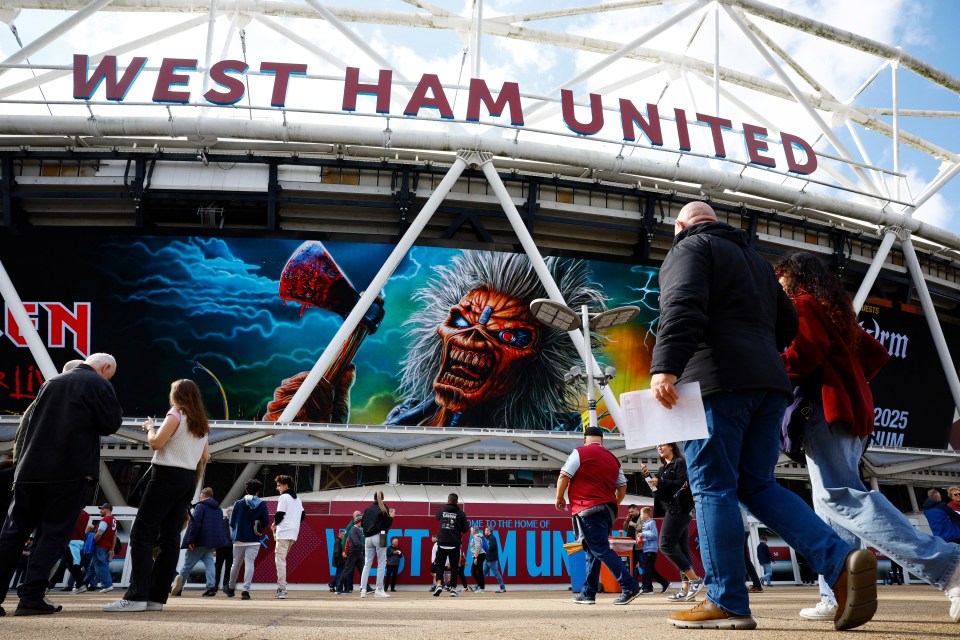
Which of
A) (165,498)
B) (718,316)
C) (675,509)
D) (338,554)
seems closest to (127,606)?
(165,498)

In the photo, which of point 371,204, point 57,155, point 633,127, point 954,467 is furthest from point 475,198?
point 954,467

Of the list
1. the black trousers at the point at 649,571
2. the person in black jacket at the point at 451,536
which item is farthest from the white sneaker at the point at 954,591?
the person in black jacket at the point at 451,536

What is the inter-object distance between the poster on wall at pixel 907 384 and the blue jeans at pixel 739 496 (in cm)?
2267

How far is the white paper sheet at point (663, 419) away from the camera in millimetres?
3408

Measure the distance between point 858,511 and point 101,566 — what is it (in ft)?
45.8

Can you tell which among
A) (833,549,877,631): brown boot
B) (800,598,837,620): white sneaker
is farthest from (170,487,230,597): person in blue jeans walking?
(833,549,877,631): brown boot

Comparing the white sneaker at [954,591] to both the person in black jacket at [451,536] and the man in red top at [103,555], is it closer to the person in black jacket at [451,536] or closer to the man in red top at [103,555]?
the person in black jacket at [451,536]

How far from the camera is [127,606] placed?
201 inches

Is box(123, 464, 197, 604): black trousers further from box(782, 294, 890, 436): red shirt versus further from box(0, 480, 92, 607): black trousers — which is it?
box(782, 294, 890, 436): red shirt

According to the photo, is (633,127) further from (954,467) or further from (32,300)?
(32,300)

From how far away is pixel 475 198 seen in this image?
20.8m

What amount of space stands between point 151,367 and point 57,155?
18.6 feet

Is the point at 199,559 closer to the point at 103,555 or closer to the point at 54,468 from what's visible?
the point at 103,555

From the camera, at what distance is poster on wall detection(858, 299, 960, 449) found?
2450cm
